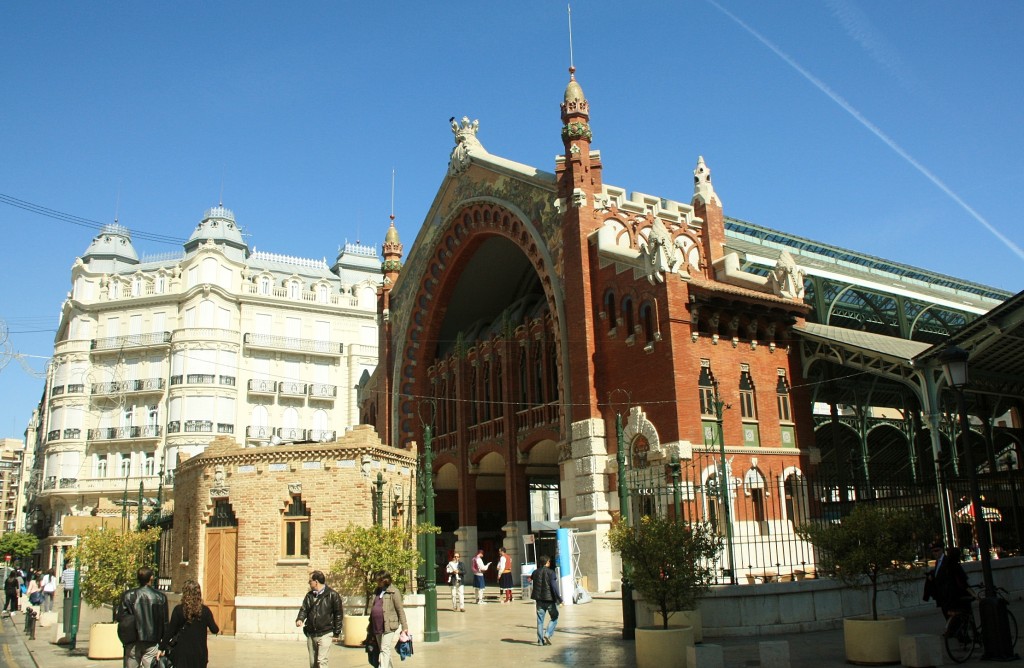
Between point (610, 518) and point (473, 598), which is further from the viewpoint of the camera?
point (473, 598)

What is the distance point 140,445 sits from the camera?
55156 mm

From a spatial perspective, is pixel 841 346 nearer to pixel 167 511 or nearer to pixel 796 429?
pixel 796 429

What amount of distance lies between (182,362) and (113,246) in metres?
12.5

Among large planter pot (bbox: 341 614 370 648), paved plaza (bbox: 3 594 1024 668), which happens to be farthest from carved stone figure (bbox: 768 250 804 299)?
large planter pot (bbox: 341 614 370 648)

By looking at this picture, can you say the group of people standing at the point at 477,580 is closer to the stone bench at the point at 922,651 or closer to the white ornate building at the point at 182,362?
the stone bench at the point at 922,651

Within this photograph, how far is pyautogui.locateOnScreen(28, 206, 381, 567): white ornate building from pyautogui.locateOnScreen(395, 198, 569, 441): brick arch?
14501mm

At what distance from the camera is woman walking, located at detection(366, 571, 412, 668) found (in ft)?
40.1

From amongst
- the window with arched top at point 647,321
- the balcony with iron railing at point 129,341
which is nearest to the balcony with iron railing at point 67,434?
the balcony with iron railing at point 129,341

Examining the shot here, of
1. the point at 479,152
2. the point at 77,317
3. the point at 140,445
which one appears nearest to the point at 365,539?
the point at 479,152

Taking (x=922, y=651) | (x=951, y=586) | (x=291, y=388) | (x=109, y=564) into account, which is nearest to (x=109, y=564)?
(x=109, y=564)

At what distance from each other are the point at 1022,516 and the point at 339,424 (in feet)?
150

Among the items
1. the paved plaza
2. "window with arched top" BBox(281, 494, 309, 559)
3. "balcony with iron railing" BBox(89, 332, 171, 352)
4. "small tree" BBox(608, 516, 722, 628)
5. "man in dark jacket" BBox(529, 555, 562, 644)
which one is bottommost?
the paved plaza

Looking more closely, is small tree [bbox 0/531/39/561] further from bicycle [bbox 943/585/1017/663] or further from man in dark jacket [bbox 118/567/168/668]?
bicycle [bbox 943/585/1017/663]

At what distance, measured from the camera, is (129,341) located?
2248 inches
